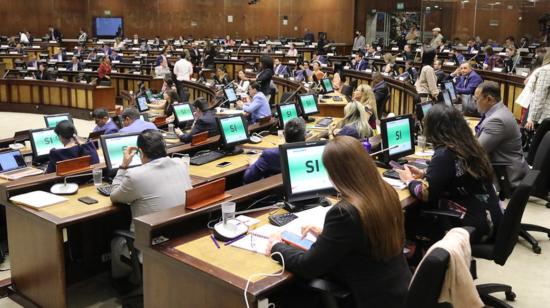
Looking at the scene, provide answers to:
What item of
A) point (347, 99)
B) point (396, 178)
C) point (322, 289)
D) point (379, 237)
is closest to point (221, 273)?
point (322, 289)

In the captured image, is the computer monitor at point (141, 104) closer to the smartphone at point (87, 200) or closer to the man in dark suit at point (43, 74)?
the man in dark suit at point (43, 74)

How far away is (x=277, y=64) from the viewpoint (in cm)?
1427

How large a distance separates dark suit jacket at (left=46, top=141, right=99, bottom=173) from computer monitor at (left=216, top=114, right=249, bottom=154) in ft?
4.15

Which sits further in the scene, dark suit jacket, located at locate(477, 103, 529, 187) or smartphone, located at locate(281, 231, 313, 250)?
dark suit jacket, located at locate(477, 103, 529, 187)

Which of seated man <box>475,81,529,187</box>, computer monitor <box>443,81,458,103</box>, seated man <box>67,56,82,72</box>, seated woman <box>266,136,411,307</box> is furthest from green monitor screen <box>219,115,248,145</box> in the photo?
seated man <box>67,56,82,72</box>

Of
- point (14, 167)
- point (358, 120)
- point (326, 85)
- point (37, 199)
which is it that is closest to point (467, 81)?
point (326, 85)

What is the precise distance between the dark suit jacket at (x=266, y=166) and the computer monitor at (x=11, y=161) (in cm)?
262

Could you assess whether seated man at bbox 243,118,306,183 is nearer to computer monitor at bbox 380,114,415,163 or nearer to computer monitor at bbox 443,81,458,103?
computer monitor at bbox 380,114,415,163

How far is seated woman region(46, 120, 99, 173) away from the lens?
484cm

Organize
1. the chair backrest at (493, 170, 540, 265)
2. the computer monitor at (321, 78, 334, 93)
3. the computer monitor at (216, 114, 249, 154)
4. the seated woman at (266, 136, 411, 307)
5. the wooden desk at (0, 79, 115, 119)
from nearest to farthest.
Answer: the seated woman at (266, 136, 411, 307) → the chair backrest at (493, 170, 540, 265) → the computer monitor at (216, 114, 249, 154) → the computer monitor at (321, 78, 334, 93) → the wooden desk at (0, 79, 115, 119)

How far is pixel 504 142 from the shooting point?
15.4 ft

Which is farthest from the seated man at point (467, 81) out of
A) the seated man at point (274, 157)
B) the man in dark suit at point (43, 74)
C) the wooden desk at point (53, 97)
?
the man in dark suit at point (43, 74)

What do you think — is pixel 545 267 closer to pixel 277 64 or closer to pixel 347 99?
pixel 347 99

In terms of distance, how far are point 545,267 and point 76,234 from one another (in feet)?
12.5
